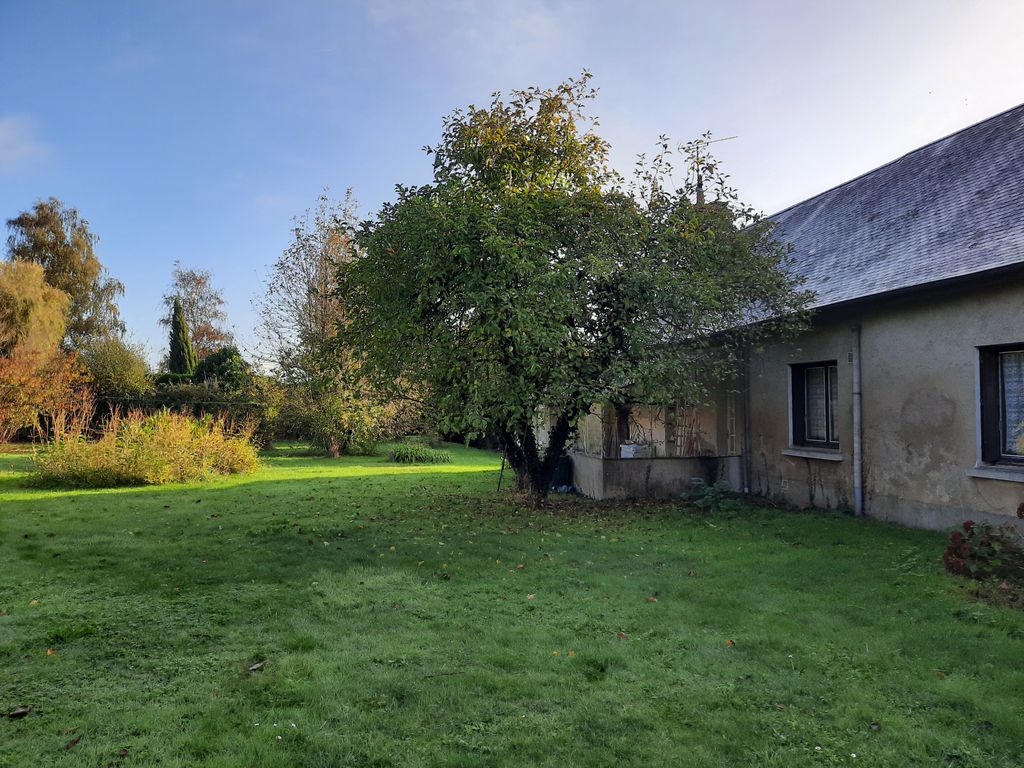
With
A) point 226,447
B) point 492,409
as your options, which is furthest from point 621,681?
point 226,447

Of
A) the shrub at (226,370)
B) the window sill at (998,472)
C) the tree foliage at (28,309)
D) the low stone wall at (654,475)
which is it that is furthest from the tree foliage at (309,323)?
the window sill at (998,472)

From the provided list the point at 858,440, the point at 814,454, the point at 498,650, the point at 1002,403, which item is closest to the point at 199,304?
the point at 814,454

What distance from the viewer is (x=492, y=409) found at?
8680 millimetres

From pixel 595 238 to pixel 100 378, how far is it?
78.7 feet

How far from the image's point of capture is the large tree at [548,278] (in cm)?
833

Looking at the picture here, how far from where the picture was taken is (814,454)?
33.6 ft

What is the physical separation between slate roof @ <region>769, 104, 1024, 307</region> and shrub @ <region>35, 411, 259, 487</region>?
13.3 m

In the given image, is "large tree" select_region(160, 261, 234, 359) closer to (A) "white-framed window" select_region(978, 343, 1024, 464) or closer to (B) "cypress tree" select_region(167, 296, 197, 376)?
(B) "cypress tree" select_region(167, 296, 197, 376)

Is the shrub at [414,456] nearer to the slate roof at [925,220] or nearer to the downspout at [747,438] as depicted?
the downspout at [747,438]

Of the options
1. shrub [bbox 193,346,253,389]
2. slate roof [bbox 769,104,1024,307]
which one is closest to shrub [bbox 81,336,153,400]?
shrub [bbox 193,346,253,389]

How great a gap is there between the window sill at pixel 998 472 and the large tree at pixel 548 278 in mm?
3182

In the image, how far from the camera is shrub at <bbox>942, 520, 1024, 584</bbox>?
5.80 m

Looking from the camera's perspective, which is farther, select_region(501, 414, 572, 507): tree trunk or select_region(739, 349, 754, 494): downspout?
select_region(739, 349, 754, 494): downspout

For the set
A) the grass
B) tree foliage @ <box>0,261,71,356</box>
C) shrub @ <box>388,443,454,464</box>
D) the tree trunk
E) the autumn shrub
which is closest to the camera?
the grass
